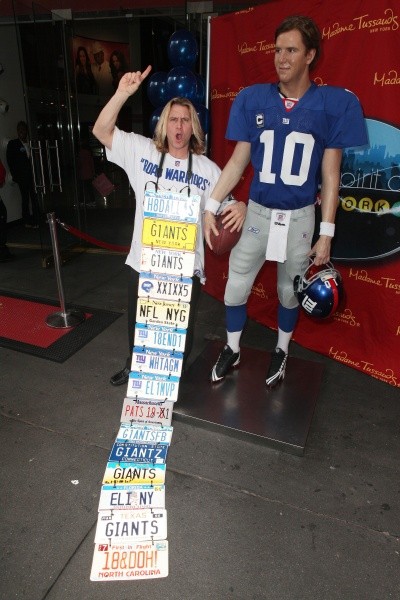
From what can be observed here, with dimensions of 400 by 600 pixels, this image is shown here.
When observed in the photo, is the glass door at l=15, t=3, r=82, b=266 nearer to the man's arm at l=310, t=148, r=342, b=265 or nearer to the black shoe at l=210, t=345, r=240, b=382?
the black shoe at l=210, t=345, r=240, b=382

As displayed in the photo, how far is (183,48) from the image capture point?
3883mm

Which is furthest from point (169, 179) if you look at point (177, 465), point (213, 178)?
point (177, 465)

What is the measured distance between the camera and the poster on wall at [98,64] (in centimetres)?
1065

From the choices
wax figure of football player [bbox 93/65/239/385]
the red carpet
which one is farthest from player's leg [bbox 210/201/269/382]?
the red carpet

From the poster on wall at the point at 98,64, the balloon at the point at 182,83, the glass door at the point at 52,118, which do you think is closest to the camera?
the balloon at the point at 182,83

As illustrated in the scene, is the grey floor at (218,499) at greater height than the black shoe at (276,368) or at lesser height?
lesser

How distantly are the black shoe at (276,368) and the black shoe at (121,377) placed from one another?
1.01 meters

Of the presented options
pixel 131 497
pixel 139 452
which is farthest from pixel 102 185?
pixel 131 497

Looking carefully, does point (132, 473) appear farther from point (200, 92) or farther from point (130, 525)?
point (200, 92)

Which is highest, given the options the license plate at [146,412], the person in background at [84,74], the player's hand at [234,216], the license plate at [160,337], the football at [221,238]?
the person in background at [84,74]

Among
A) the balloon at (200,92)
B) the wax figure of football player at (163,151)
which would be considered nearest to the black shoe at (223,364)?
the wax figure of football player at (163,151)

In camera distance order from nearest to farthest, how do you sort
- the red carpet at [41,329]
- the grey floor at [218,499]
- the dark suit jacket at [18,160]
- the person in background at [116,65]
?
the grey floor at [218,499] → the red carpet at [41,329] → the dark suit jacket at [18,160] → the person in background at [116,65]

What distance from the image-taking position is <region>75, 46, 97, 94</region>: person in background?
10.5 m

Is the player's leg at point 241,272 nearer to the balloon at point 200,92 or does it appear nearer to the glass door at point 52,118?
the balloon at point 200,92
